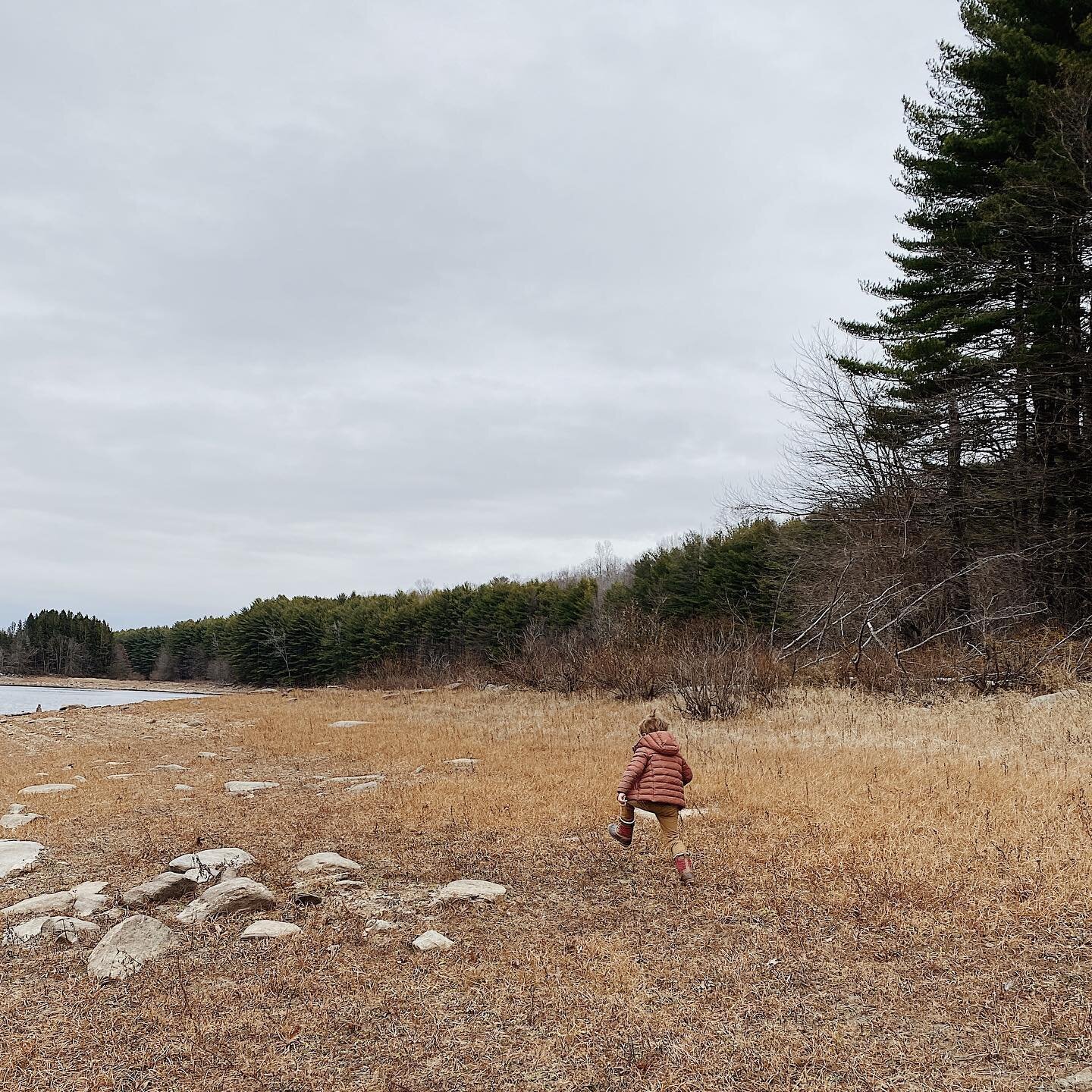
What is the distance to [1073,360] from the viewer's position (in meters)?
14.1

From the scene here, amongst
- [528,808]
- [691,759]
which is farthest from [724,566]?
[528,808]

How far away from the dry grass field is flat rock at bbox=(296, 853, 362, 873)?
0.23m

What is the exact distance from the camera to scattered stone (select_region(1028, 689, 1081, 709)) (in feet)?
38.5

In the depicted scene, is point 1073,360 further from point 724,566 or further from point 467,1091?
point 724,566

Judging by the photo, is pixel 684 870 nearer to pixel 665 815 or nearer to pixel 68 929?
pixel 665 815

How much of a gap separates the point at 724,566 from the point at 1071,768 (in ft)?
98.1

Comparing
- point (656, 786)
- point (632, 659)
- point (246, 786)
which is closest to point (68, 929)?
point (656, 786)

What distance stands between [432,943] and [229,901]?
5.28 ft

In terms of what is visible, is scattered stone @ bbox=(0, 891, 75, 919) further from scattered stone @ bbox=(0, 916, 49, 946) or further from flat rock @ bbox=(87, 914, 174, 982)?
flat rock @ bbox=(87, 914, 174, 982)

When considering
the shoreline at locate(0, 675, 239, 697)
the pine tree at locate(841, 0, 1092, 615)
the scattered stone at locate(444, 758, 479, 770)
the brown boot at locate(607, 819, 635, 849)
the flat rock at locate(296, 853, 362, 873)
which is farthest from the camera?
the shoreline at locate(0, 675, 239, 697)

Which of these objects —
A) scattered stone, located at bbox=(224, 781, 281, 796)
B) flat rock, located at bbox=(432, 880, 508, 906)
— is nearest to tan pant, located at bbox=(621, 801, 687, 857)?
flat rock, located at bbox=(432, 880, 508, 906)

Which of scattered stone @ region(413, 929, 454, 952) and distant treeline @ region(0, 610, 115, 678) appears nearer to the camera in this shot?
scattered stone @ region(413, 929, 454, 952)

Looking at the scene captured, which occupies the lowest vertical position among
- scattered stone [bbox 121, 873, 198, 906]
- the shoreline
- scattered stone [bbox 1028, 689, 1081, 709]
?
the shoreline

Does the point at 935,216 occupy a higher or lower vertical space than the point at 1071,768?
higher
